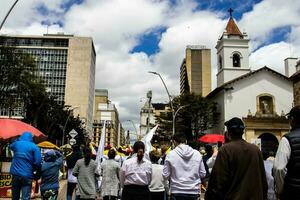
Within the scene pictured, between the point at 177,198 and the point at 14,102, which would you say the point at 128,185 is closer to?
the point at 177,198

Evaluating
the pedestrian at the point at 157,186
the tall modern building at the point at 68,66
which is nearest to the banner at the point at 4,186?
the pedestrian at the point at 157,186

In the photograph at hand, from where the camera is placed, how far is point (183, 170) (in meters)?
7.14

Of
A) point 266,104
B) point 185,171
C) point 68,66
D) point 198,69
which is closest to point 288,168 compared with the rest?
point 185,171

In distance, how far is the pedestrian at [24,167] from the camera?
8.94m

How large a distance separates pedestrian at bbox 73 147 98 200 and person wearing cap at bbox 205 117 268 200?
5053 mm

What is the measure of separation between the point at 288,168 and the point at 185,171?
8.21 ft

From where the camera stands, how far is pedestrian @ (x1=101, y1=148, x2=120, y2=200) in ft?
32.4

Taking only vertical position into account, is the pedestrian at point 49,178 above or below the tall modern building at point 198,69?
below

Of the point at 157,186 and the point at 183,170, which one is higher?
the point at 183,170

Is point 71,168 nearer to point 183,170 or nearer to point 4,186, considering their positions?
point 183,170

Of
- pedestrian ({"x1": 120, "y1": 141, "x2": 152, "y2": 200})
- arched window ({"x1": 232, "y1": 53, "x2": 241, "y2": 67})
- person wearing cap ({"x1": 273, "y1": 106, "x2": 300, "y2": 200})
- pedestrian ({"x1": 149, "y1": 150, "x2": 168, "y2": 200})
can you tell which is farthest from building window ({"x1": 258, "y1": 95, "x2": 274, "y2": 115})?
person wearing cap ({"x1": 273, "y1": 106, "x2": 300, "y2": 200})

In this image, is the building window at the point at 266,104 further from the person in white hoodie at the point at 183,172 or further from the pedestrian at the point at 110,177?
the person in white hoodie at the point at 183,172

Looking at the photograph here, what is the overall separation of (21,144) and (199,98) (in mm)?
46342

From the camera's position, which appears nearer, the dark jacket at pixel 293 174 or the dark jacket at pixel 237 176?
the dark jacket at pixel 237 176
